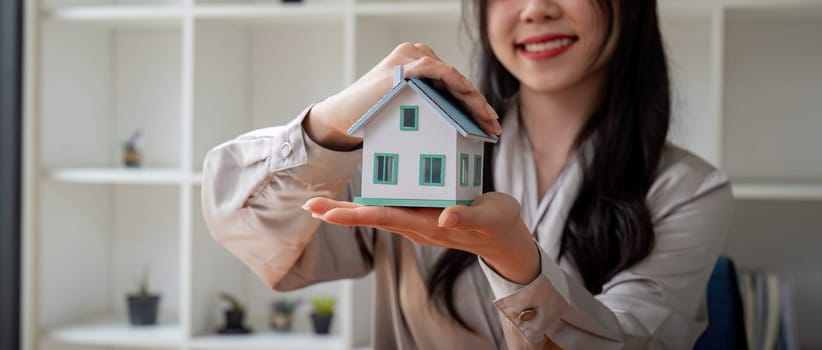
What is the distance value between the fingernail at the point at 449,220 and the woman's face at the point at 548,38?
520 mm

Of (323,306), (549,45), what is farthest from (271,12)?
(549,45)

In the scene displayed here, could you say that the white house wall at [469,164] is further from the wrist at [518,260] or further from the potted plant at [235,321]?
the potted plant at [235,321]

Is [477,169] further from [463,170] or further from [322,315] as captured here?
[322,315]

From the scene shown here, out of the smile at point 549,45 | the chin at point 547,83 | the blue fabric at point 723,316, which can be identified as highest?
the smile at point 549,45

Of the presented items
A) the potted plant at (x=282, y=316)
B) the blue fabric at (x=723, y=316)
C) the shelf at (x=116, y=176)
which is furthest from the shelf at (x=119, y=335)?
the blue fabric at (x=723, y=316)

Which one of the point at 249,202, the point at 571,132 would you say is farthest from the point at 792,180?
the point at 249,202

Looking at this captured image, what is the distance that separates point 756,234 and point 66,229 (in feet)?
5.65

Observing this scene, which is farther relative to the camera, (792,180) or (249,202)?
(792,180)

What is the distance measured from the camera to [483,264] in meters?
0.98

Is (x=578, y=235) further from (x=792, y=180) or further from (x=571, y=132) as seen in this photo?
(x=792, y=180)

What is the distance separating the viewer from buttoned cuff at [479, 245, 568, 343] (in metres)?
0.98

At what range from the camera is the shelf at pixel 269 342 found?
83.1 inches

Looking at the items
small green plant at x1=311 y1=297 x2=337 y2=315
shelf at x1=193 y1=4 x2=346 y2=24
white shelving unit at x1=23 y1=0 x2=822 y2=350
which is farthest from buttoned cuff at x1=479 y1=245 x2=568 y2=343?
small green plant at x1=311 y1=297 x2=337 y2=315

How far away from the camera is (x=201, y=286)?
2197 mm
